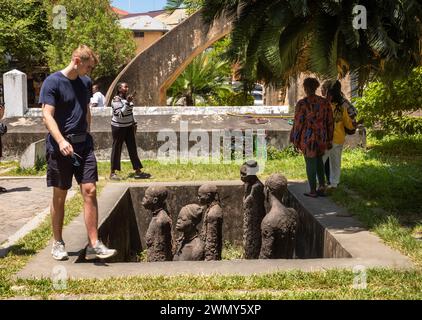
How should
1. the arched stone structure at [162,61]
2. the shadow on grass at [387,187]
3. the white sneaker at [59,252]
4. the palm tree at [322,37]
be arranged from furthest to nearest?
the arched stone structure at [162,61] < the shadow on grass at [387,187] < the palm tree at [322,37] < the white sneaker at [59,252]

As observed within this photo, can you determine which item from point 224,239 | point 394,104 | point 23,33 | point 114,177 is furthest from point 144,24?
point 224,239

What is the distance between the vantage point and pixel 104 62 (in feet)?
→ 107

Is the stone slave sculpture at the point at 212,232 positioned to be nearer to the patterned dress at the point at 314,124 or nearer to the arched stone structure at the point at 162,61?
the patterned dress at the point at 314,124

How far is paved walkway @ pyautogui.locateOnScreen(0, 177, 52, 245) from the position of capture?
7164 millimetres

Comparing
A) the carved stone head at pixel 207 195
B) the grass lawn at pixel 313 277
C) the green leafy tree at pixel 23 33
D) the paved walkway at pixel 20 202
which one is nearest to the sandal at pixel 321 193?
the grass lawn at pixel 313 277

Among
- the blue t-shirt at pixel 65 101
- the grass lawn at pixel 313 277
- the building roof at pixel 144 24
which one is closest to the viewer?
the grass lawn at pixel 313 277

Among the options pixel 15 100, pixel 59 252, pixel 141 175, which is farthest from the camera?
pixel 15 100

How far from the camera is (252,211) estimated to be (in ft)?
24.1

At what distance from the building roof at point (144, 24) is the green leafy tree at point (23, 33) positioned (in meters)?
26.5

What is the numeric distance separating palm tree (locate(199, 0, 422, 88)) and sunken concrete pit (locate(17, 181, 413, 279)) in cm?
152

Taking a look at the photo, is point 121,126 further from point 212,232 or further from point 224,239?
point 212,232

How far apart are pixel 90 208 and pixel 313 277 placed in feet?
6.25

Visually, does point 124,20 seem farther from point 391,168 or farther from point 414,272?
point 414,272

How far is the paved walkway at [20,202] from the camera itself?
23.5ft
